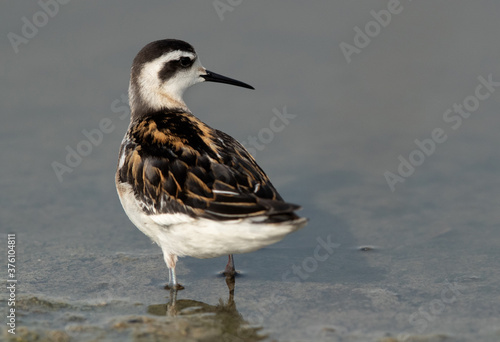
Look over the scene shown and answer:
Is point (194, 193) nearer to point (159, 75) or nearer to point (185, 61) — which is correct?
point (159, 75)

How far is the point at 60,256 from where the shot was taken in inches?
331

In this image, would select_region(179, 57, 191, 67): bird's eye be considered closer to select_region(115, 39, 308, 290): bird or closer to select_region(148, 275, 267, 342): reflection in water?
select_region(115, 39, 308, 290): bird

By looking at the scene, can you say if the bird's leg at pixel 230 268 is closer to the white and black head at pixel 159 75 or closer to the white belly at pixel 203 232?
the white belly at pixel 203 232

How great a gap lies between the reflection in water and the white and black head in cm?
249

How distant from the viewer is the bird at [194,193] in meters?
6.57

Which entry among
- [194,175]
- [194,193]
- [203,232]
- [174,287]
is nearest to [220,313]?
[174,287]

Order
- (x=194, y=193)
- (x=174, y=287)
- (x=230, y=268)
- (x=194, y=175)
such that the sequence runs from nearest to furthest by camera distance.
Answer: (x=194, y=193)
(x=194, y=175)
(x=174, y=287)
(x=230, y=268)

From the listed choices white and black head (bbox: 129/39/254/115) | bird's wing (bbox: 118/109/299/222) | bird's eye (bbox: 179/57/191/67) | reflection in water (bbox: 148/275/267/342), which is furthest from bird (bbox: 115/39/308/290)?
bird's eye (bbox: 179/57/191/67)

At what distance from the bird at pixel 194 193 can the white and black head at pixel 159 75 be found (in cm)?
28

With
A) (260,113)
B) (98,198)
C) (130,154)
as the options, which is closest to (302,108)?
(260,113)

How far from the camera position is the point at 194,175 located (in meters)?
7.10

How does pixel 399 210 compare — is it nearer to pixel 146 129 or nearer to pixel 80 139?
pixel 146 129

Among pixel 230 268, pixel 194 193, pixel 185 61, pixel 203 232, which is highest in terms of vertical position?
pixel 185 61

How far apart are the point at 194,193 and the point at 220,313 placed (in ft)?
3.94
